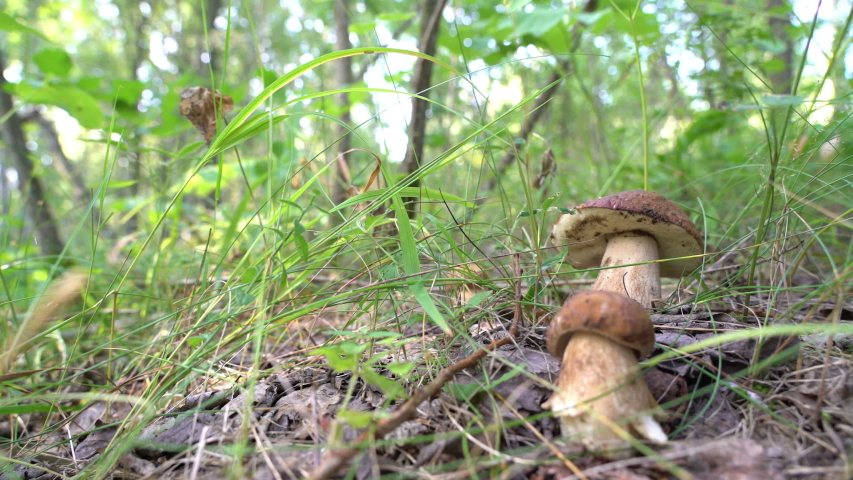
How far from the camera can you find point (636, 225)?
1.81 m

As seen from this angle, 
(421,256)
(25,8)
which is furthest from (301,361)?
(25,8)

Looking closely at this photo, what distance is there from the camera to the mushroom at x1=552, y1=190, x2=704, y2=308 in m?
1.72

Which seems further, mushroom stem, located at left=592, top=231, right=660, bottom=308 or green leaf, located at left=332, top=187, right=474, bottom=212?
mushroom stem, located at left=592, top=231, right=660, bottom=308

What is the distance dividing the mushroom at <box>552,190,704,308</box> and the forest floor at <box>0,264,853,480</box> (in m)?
0.25

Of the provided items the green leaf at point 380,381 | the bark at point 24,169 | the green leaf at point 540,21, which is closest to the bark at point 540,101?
the green leaf at point 540,21

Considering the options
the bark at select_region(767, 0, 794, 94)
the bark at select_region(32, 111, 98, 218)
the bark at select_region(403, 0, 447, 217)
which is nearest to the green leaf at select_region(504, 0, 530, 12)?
the bark at select_region(403, 0, 447, 217)

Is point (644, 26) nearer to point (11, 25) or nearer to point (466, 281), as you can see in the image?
point (466, 281)

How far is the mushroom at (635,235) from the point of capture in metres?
1.72

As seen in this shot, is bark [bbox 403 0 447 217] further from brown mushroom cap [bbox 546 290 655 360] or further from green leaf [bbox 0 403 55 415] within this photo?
green leaf [bbox 0 403 55 415]

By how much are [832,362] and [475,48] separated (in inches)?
117

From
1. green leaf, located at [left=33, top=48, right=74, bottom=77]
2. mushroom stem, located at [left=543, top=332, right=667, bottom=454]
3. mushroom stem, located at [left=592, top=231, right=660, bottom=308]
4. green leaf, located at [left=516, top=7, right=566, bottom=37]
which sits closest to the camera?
mushroom stem, located at [left=543, top=332, right=667, bottom=454]

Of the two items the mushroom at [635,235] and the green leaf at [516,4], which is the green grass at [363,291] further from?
the green leaf at [516,4]

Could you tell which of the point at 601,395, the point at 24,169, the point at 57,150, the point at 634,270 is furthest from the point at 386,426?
the point at 57,150

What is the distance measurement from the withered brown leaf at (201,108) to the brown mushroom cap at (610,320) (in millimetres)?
1542
